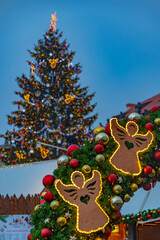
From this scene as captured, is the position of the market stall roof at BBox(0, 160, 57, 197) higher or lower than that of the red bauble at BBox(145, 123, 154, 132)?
higher

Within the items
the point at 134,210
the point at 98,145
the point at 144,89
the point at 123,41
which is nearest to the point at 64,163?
the point at 98,145

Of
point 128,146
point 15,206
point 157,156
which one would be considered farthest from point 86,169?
point 15,206

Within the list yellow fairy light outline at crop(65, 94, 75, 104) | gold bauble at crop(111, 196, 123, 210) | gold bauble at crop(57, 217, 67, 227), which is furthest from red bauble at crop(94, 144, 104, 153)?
yellow fairy light outline at crop(65, 94, 75, 104)

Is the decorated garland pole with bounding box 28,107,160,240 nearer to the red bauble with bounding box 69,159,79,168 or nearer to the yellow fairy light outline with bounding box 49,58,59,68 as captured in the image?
the red bauble with bounding box 69,159,79,168

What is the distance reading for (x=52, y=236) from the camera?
10.7ft

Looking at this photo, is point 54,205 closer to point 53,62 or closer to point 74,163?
point 74,163

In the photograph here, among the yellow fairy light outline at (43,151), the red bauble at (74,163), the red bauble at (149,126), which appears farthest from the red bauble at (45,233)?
the yellow fairy light outline at (43,151)

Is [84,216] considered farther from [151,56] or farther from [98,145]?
[151,56]

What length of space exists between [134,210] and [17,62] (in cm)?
5775

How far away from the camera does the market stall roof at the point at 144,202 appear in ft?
23.7

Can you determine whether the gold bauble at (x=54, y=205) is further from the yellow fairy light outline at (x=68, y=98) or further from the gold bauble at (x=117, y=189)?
the yellow fairy light outline at (x=68, y=98)

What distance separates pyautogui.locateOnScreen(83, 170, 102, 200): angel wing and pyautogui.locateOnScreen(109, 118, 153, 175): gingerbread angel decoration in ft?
0.81

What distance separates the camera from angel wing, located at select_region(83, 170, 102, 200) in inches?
130

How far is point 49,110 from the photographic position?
1355 cm
